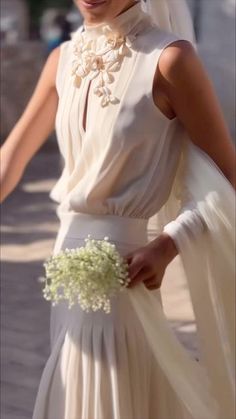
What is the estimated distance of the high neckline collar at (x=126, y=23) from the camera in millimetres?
2762

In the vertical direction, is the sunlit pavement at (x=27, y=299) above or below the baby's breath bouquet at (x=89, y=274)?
below

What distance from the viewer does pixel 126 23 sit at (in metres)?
2.77


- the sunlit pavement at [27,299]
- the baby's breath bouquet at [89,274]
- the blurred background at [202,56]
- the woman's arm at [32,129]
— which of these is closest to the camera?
the baby's breath bouquet at [89,274]

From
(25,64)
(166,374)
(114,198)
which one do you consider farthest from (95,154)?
(25,64)

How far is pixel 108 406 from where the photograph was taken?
2781mm

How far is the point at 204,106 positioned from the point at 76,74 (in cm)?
33

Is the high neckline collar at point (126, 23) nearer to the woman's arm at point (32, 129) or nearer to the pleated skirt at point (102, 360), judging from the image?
the woman's arm at point (32, 129)

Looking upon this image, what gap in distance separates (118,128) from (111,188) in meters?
0.14

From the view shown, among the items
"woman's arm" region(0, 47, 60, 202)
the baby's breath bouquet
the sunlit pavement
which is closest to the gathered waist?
the baby's breath bouquet

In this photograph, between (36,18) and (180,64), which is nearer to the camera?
(180,64)

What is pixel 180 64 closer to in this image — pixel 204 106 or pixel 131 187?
pixel 204 106

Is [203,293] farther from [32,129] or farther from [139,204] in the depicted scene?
[32,129]

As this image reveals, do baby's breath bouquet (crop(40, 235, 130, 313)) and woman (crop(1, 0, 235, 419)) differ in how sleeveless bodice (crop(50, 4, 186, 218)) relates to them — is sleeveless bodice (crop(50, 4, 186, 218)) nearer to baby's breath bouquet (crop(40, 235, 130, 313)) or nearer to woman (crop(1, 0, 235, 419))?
woman (crop(1, 0, 235, 419))

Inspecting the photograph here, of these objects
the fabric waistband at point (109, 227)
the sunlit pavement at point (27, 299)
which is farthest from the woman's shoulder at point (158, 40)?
the sunlit pavement at point (27, 299)
